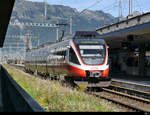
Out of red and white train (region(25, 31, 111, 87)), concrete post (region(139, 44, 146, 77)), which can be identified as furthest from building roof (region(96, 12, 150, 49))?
red and white train (region(25, 31, 111, 87))

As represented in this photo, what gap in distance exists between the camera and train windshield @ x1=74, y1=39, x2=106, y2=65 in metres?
15.5

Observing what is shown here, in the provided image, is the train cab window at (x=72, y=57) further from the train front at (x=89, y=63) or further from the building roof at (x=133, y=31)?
the building roof at (x=133, y=31)

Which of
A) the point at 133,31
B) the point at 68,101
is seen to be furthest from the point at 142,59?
the point at 68,101

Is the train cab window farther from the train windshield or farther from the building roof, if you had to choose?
the building roof

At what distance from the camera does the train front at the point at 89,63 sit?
1511 centimetres

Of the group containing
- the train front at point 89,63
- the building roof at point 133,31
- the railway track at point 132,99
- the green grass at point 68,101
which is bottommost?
the railway track at point 132,99

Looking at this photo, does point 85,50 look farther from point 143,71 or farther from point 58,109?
point 143,71

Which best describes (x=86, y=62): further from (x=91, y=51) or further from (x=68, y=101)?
(x=68, y=101)

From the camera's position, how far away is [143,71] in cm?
2894

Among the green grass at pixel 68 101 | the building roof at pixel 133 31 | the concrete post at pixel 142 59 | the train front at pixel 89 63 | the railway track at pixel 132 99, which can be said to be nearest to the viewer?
the green grass at pixel 68 101

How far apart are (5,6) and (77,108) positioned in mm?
6180

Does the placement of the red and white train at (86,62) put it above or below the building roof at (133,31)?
below

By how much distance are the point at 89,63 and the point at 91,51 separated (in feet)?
3.01

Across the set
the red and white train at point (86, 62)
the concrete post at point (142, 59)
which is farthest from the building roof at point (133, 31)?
the red and white train at point (86, 62)
